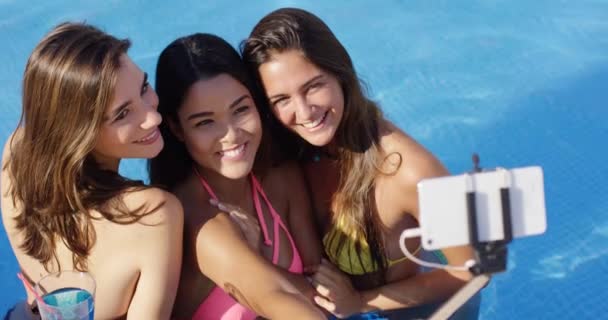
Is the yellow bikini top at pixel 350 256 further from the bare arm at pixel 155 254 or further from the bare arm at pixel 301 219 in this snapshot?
the bare arm at pixel 155 254

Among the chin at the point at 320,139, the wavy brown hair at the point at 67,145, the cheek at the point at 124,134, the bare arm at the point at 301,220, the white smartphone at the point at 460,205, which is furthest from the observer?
the bare arm at the point at 301,220

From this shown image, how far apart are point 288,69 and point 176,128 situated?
1.28 feet

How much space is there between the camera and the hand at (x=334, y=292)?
105 inches

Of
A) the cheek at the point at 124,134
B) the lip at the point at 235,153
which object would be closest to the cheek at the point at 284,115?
the lip at the point at 235,153

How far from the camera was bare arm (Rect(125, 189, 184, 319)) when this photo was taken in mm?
2178

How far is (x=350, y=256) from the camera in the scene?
9.00ft

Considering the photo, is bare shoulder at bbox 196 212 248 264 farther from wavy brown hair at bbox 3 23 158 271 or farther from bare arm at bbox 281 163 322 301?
bare arm at bbox 281 163 322 301

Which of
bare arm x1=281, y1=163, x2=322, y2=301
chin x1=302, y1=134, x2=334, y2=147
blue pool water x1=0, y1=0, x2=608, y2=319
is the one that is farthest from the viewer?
blue pool water x1=0, y1=0, x2=608, y2=319

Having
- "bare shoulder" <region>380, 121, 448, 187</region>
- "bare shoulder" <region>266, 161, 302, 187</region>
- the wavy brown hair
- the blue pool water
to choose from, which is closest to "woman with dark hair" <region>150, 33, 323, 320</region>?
"bare shoulder" <region>266, 161, 302, 187</region>

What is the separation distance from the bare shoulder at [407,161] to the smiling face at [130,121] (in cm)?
75

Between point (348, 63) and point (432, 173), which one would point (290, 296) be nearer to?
point (432, 173)

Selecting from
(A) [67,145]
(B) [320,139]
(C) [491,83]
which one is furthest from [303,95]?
(C) [491,83]

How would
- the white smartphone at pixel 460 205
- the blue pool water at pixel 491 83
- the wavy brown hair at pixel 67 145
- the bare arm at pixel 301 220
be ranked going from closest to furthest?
the white smartphone at pixel 460 205
the wavy brown hair at pixel 67 145
the bare arm at pixel 301 220
the blue pool water at pixel 491 83

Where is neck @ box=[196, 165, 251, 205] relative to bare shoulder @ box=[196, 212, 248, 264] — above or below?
above
